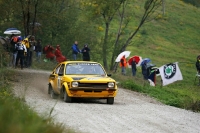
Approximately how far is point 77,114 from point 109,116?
2.69ft

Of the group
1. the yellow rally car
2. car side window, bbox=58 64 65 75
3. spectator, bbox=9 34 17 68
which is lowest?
the yellow rally car

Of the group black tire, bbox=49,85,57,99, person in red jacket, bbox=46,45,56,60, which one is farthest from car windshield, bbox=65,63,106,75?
person in red jacket, bbox=46,45,56,60

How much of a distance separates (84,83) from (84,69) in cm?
143

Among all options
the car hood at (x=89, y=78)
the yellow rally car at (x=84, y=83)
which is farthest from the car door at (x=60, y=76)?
the car hood at (x=89, y=78)

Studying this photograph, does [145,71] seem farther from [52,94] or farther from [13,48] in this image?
[52,94]

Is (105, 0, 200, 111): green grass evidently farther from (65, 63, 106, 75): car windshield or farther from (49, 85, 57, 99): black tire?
(65, 63, 106, 75): car windshield

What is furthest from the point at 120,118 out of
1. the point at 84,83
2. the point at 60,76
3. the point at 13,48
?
the point at 13,48

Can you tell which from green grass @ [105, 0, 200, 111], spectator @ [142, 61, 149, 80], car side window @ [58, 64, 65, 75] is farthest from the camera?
green grass @ [105, 0, 200, 111]

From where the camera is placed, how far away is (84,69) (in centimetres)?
1883

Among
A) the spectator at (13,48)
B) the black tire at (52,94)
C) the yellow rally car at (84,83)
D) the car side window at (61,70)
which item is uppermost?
the spectator at (13,48)

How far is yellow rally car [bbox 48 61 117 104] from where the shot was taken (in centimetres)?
1745

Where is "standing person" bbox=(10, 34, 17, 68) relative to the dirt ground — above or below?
above

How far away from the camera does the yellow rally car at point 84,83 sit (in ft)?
57.3

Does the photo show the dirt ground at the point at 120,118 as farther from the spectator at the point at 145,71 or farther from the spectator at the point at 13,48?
the spectator at the point at 145,71
